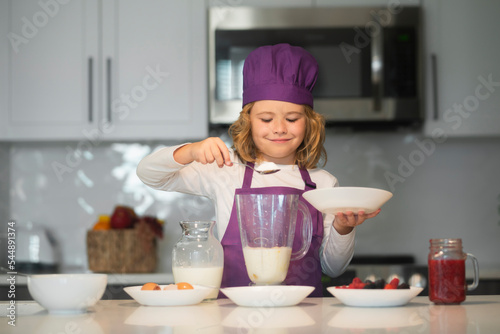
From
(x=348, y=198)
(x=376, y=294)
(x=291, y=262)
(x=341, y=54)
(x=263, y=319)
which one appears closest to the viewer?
(x=263, y=319)

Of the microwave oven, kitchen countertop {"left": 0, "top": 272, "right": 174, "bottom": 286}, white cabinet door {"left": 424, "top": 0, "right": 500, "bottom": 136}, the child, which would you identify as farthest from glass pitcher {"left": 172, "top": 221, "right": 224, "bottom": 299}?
white cabinet door {"left": 424, "top": 0, "right": 500, "bottom": 136}

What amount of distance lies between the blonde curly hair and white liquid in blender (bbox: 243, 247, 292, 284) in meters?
0.52

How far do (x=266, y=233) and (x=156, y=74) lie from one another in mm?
1612

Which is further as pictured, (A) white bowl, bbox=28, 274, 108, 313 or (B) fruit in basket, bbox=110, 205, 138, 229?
(B) fruit in basket, bbox=110, 205, 138, 229

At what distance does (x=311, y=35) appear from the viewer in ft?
8.55

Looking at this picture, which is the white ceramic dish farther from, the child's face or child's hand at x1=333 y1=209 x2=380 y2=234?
the child's face

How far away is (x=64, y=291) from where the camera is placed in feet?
3.32

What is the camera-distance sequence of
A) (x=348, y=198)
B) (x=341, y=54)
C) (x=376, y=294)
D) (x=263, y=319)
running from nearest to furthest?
1. (x=263, y=319)
2. (x=376, y=294)
3. (x=348, y=198)
4. (x=341, y=54)

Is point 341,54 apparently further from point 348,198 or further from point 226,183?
point 348,198

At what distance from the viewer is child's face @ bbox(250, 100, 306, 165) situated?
159cm

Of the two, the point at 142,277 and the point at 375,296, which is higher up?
the point at 375,296

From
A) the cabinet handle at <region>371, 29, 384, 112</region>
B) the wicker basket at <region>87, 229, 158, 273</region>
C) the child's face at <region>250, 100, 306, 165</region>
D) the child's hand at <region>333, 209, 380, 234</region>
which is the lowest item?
the wicker basket at <region>87, 229, 158, 273</region>

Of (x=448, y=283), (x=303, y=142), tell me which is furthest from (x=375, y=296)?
(x=303, y=142)

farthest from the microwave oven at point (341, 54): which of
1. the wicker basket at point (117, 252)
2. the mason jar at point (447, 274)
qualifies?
the mason jar at point (447, 274)
